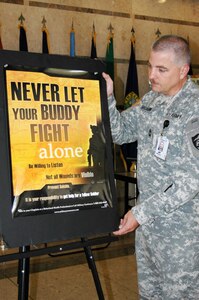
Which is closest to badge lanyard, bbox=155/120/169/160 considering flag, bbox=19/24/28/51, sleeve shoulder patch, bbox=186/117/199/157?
sleeve shoulder patch, bbox=186/117/199/157

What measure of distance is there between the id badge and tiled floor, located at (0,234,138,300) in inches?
59.6

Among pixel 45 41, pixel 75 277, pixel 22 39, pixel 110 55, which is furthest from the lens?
pixel 110 55

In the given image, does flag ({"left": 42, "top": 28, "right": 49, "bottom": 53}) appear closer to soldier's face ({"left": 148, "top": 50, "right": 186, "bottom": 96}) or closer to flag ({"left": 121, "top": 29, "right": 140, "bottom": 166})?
flag ({"left": 121, "top": 29, "right": 140, "bottom": 166})

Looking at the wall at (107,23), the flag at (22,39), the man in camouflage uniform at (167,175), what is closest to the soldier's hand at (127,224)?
the man in camouflage uniform at (167,175)

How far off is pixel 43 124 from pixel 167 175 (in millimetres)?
711

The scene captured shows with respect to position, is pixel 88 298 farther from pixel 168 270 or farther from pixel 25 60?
pixel 25 60

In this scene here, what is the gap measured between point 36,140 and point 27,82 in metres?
0.21

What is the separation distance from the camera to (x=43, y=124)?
1.59 meters

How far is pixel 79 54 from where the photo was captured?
17.5ft

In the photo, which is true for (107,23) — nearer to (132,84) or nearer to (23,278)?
(132,84)

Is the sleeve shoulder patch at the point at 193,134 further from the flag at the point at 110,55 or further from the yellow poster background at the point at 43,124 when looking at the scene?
the flag at the point at 110,55

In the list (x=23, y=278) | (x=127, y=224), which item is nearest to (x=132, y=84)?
(x=127, y=224)

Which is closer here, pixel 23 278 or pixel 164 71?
pixel 23 278

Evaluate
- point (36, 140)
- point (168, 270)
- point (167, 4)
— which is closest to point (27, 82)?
point (36, 140)
